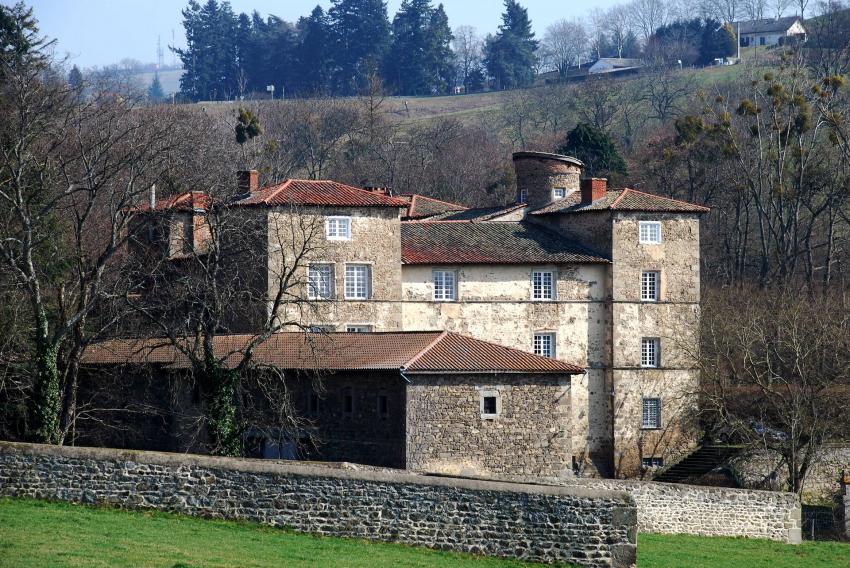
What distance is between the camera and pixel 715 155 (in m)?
73.4

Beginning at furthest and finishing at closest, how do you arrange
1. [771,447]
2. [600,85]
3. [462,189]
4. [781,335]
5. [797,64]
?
[600,85] → [462,189] → [797,64] → [781,335] → [771,447]

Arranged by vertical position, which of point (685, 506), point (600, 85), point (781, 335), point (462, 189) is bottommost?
point (685, 506)

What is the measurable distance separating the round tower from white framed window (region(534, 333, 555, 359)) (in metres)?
7.32

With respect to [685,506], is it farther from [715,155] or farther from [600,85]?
[600,85]

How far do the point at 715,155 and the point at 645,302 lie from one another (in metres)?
24.8

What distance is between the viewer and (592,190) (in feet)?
170

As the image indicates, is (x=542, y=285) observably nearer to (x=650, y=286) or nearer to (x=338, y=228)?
(x=650, y=286)

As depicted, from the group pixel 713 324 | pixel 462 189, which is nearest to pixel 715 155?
pixel 462 189

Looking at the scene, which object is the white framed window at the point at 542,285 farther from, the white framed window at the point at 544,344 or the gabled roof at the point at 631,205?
the gabled roof at the point at 631,205

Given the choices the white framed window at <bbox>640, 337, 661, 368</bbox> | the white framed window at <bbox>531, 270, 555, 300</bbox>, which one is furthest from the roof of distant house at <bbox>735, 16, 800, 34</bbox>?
the white framed window at <bbox>531, 270, 555, 300</bbox>

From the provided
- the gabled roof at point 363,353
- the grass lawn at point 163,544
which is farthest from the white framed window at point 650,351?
the grass lawn at point 163,544

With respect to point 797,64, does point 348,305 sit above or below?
below

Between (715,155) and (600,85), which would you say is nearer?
(715,155)

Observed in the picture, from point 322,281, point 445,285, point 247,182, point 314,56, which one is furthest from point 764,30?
point 322,281
